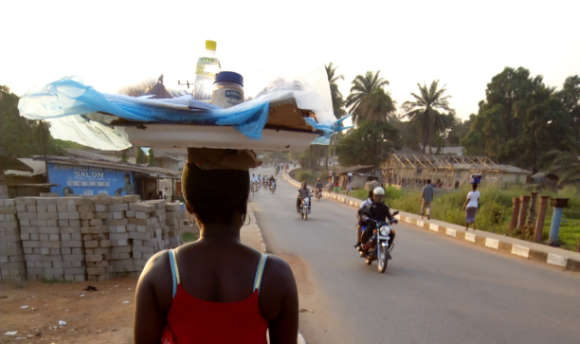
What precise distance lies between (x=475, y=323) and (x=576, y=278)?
133 inches

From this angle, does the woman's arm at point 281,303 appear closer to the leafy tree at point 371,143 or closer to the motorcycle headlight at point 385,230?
the motorcycle headlight at point 385,230

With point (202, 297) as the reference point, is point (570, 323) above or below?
below

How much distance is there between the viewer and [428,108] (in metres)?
39.6

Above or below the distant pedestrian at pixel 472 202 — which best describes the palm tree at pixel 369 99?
above

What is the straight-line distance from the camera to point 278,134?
1224 millimetres

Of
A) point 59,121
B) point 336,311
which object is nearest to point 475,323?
point 336,311

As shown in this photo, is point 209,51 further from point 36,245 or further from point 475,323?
point 36,245

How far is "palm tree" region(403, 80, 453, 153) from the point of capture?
39.2m

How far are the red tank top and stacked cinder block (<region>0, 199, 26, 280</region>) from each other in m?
6.10

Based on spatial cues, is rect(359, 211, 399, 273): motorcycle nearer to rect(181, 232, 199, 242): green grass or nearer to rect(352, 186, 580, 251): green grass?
rect(352, 186, 580, 251): green grass

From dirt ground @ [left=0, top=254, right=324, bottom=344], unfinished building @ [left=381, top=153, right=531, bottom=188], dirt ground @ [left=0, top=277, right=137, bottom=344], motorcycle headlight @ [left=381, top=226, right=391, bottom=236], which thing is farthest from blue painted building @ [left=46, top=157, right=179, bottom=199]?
unfinished building @ [left=381, top=153, right=531, bottom=188]

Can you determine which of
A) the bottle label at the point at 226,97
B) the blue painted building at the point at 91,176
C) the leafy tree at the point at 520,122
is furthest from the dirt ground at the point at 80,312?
the leafy tree at the point at 520,122

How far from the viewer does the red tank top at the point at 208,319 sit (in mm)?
1021

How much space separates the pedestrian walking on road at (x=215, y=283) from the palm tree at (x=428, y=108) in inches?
1668
